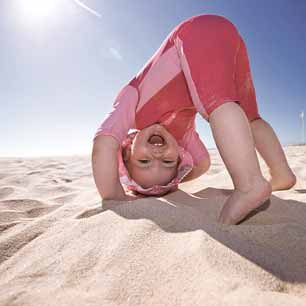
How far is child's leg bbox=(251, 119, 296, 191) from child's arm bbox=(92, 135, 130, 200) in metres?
0.84

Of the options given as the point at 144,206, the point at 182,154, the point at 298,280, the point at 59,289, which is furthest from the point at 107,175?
the point at 298,280

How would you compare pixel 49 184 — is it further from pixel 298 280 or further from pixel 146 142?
pixel 298 280

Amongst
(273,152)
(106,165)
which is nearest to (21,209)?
(106,165)

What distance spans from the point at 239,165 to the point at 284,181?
2.60 ft

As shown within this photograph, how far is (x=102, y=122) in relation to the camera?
1.59 meters

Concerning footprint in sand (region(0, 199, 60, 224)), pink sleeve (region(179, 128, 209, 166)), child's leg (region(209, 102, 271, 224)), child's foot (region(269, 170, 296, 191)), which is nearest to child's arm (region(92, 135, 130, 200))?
footprint in sand (region(0, 199, 60, 224))

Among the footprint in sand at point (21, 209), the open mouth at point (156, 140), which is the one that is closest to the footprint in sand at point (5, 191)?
the footprint in sand at point (21, 209)

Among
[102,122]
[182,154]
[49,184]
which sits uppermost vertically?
[102,122]

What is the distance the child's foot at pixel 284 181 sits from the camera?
5.70ft

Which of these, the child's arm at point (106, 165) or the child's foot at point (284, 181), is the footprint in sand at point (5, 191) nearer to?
the child's arm at point (106, 165)

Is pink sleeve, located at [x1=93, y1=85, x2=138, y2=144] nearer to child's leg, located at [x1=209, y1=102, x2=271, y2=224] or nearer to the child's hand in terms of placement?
the child's hand

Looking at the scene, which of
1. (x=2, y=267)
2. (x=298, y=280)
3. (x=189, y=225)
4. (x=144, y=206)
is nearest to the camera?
(x=298, y=280)

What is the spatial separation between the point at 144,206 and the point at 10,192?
1293 millimetres

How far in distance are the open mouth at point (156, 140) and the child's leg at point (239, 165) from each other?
656mm
